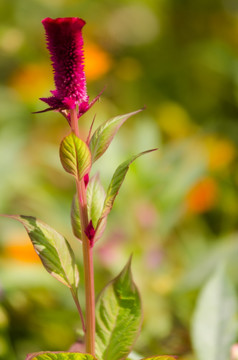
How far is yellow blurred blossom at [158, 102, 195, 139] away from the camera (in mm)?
1570

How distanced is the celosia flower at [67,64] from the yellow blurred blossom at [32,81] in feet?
3.80

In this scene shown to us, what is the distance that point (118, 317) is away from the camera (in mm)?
457

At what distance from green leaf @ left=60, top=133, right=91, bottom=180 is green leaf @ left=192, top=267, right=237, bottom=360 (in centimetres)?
26

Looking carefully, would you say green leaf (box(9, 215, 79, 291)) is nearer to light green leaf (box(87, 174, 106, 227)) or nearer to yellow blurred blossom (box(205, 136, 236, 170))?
light green leaf (box(87, 174, 106, 227))

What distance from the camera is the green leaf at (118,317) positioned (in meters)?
0.45

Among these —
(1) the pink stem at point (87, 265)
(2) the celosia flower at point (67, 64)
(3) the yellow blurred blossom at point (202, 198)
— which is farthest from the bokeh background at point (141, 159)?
(2) the celosia flower at point (67, 64)

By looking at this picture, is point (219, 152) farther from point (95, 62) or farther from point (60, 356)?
point (60, 356)

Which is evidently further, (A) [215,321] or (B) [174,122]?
(B) [174,122]

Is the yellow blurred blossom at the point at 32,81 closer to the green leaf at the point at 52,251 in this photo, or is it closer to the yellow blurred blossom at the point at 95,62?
the yellow blurred blossom at the point at 95,62

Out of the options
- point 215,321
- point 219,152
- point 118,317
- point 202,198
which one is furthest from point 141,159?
point 118,317

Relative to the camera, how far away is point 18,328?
0.95 m

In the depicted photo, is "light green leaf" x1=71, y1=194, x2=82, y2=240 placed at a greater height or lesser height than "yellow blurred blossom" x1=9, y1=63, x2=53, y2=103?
lesser

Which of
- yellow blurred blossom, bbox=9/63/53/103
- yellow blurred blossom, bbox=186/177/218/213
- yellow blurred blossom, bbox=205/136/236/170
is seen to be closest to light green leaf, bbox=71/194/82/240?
yellow blurred blossom, bbox=186/177/218/213

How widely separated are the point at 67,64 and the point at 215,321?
13.0 inches
